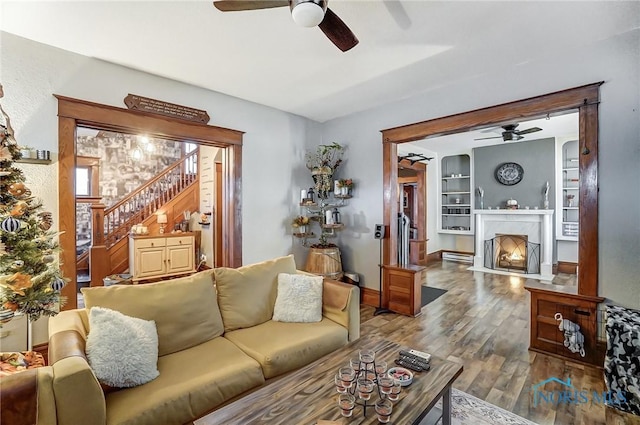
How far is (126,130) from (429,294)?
469cm

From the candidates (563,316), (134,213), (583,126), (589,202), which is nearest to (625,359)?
(563,316)

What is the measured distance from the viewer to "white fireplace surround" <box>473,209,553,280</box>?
5.86 m

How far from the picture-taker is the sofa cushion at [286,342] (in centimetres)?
191

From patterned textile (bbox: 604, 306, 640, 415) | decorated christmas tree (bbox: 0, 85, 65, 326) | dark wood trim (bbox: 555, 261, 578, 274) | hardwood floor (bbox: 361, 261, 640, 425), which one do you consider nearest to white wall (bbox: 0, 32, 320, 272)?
decorated christmas tree (bbox: 0, 85, 65, 326)

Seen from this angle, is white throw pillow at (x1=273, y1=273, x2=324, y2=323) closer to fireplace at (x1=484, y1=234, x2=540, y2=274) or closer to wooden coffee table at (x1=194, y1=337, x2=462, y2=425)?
wooden coffee table at (x1=194, y1=337, x2=462, y2=425)

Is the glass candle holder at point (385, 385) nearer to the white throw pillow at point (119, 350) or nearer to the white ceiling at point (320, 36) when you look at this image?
the white throw pillow at point (119, 350)

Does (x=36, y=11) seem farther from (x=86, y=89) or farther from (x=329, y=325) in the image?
(x=329, y=325)

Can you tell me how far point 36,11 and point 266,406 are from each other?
3.11 meters

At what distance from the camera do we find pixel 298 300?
2453 mm

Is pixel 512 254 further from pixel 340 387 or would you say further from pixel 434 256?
pixel 340 387

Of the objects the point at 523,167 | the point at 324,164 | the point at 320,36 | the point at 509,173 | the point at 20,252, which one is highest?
the point at 320,36

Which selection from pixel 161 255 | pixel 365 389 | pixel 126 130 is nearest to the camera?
pixel 365 389

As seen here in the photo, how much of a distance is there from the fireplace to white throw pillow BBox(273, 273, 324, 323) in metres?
5.61

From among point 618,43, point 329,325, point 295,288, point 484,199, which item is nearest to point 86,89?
point 295,288
